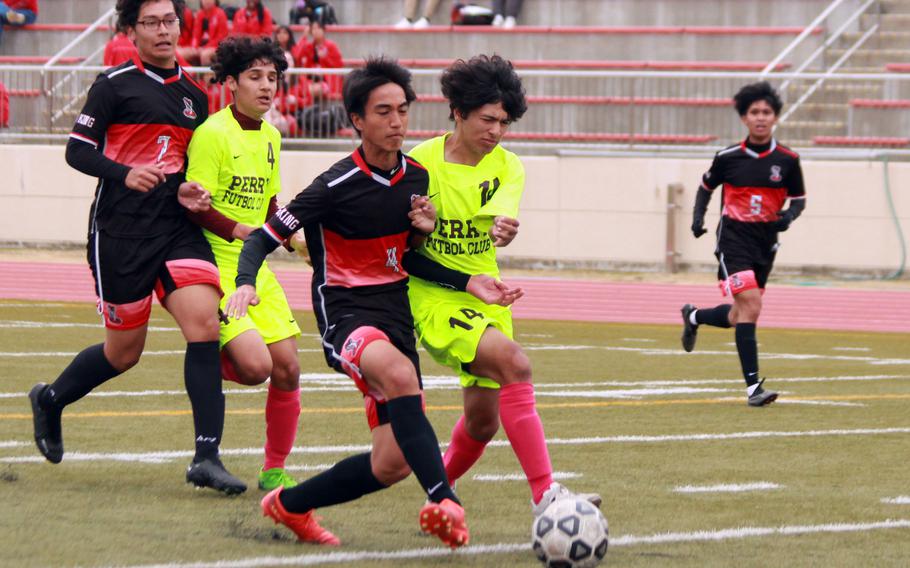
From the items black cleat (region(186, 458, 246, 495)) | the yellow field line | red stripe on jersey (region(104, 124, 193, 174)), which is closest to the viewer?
black cleat (region(186, 458, 246, 495))

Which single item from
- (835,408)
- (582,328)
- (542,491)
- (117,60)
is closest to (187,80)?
(542,491)

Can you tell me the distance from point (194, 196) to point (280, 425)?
1.02 m

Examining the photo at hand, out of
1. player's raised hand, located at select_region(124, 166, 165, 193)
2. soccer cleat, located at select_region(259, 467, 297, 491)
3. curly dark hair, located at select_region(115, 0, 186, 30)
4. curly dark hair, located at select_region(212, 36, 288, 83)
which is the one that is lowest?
soccer cleat, located at select_region(259, 467, 297, 491)

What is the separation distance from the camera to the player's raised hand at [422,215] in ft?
21.0

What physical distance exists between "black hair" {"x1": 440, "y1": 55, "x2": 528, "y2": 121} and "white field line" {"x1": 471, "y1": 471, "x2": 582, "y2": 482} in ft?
5.77

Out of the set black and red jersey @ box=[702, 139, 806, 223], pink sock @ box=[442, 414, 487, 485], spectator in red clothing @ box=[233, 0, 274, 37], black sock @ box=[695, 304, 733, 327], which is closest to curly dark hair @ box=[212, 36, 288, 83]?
pink sock @ box=[442, 414, 487, 485]

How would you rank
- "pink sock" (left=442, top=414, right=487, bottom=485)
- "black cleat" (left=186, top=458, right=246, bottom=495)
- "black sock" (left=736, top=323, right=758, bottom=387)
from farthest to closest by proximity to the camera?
"black sock" (left=736, top=323, right=758, bottom=387), "black cleat" (left=186, top=458, right=246, bottom=495), "pink sock" (left=442, top=414, right=487, bottom=485)

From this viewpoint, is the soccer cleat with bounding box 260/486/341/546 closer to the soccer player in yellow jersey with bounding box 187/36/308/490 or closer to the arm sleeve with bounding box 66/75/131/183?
the soccer player in yellow jersey with bounding box 187/36/308/490

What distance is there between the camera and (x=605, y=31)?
25.3m

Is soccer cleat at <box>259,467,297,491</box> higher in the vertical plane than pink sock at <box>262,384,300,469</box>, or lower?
lower

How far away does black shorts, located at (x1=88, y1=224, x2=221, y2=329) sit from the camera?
7328 mm

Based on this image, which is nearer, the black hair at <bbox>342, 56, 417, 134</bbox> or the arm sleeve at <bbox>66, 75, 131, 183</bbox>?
the black hair at <bbox>342, 56, 417, 134</bbox>

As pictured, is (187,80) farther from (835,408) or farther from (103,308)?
(835,408)

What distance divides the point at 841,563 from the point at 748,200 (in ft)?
21.2
